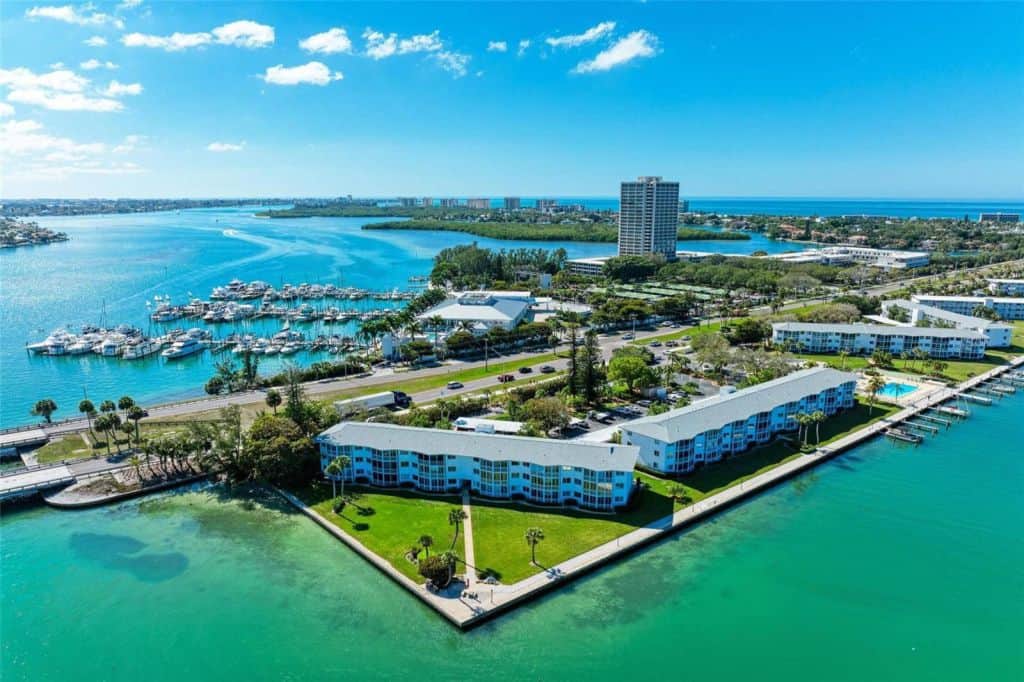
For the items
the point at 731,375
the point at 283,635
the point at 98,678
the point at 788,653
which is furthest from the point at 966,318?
the point at 98,678

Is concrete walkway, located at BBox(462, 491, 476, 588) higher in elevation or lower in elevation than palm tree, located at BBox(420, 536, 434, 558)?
lower

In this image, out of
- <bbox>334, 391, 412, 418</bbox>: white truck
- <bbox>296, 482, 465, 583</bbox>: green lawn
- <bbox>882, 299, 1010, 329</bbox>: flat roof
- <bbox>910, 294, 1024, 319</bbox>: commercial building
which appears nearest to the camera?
<bbox>296, 482, 465, 583</bbox>: green lawn

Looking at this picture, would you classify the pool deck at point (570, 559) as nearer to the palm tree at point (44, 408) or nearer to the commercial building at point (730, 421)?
the commercial building at point (730, 421)

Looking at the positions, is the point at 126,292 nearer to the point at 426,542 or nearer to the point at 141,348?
the point at 141,348

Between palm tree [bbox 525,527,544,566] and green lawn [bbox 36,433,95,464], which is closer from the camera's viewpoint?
palm tree [bbox 525,527,544,566]

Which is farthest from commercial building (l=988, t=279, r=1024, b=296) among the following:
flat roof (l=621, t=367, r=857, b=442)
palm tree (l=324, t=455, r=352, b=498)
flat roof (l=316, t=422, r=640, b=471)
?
palm tree (l=324, t=455, r=352, b=498)

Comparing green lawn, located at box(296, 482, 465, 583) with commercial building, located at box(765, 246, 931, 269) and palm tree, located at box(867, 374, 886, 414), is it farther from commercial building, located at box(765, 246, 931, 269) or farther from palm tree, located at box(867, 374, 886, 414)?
commercial building, located at box(765, 246, 931, 269)

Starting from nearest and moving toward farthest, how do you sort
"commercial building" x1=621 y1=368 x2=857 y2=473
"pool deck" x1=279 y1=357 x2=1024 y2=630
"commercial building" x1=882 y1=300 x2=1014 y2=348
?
"pool deck" x1=279 y1=357 x2=1024 y2=630 < "commercial building" x1=621 y1=368 x2=857 y2=473 < "commercial building" x1=882 y1=300 x2=1014 y2=348
